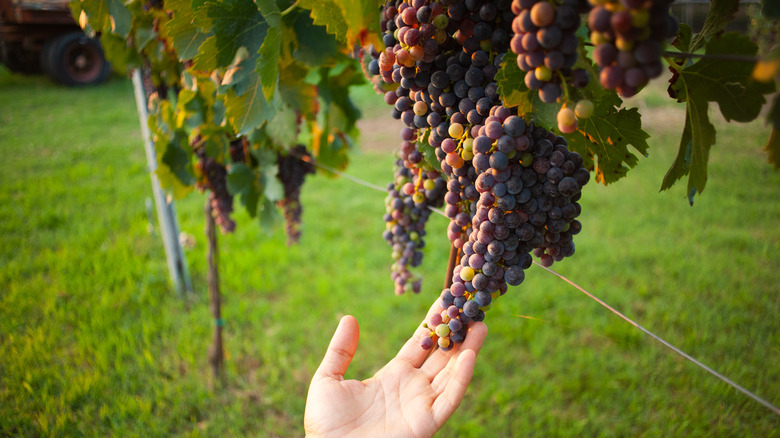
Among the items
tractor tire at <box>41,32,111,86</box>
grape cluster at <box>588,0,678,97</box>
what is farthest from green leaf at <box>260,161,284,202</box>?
tractor tire at <box>41,32,111,86</box>

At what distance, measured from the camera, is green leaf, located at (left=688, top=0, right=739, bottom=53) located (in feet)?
2.65

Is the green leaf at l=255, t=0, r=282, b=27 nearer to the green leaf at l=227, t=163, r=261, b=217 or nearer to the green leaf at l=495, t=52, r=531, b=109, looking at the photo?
the green leaf at l=495, t=52, r=531, b=109

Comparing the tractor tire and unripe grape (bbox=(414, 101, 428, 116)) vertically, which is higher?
the tractor tire

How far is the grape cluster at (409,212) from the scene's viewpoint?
122cm

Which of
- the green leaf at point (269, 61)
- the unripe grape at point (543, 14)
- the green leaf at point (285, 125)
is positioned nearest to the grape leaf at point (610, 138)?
the unripe grape at point (543, 14)

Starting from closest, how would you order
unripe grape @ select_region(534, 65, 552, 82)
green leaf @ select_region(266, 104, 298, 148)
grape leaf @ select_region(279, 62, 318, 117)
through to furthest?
unripe grape @ select_region(534, 65, 552, 82) < grape leaf @ select_region(279, 62, 318, 117) < green leaf @ select_region(266, 104, 298, 148)

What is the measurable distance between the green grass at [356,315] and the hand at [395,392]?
1.32 metres

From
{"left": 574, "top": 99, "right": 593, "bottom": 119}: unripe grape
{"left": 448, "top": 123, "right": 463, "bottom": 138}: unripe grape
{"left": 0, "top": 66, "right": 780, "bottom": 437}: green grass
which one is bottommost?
{"left": 0, "top": 66, "right": 780, "bottom": 437}: green grass

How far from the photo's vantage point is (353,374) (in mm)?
2686

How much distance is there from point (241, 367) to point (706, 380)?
2.61 m

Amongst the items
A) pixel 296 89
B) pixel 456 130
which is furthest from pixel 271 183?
pixel 456 130

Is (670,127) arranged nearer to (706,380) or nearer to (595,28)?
(706,380)

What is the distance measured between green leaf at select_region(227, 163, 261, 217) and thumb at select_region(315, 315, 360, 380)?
1000 millimetres

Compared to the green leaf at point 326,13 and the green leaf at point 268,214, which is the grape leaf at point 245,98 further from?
the green leaf at point 268,214
